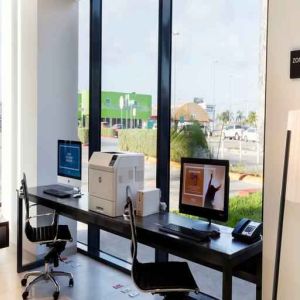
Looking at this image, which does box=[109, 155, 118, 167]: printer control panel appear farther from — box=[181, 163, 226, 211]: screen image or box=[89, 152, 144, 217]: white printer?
box=[181, 163, 226, 211]: screen image

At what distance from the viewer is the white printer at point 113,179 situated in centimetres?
288

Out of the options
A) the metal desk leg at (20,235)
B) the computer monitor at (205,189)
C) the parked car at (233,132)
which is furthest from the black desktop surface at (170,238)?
the parked car at (233,132)

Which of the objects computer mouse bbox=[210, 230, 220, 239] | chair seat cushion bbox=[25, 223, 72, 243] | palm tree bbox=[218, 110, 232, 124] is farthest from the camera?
chair seat cushion bbox=[25, 223, 72, 243]

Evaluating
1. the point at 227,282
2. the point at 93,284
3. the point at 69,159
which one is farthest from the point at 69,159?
the point at 227,282

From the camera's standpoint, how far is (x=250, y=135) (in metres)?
2.95

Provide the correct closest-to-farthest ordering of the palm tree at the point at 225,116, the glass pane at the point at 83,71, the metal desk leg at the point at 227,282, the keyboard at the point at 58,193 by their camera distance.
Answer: the metal desk leg at the point at 227,282 < the palm tree at the point at 225,116 < the keyboard at the point at 58,193 < the glass pane at the point at 83,71

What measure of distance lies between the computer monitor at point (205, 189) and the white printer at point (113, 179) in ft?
1.45

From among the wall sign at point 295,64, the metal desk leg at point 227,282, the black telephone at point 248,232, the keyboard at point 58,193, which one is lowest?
the metal desk leg at point 227,282

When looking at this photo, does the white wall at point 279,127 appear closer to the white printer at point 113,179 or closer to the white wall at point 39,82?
the white printer at point 113,179

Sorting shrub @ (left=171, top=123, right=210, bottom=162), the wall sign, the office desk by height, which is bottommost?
the office desk

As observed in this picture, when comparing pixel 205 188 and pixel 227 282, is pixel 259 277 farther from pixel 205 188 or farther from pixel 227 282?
pixel 205 188

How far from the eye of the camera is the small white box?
9.35 ft

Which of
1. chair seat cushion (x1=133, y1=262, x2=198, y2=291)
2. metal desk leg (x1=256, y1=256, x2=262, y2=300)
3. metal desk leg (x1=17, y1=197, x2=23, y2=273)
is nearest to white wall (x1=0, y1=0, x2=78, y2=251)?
metal desk leg (x1=17, y1=197, x2=23, y2=273)

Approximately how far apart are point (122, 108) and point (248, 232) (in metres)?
2.22
